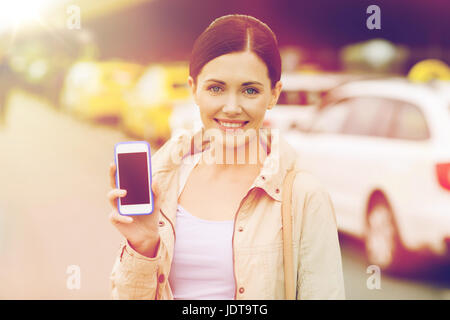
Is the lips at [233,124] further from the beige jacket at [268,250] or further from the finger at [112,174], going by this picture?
the finger at [112,174]

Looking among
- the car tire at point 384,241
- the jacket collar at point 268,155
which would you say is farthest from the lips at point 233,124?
the car tire at point 384,241

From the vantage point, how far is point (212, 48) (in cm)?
174

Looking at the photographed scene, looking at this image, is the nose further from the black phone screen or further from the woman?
the black phone screen

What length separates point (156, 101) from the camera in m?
7.04

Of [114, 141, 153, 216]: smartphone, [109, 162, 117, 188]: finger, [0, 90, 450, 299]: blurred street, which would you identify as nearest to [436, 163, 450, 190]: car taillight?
[0, 90, 450, 299]: blurred street

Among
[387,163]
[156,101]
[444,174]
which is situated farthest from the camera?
[156,101]

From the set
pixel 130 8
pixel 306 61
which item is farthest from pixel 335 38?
pixel 130 8

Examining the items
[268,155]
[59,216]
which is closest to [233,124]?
[268,155]

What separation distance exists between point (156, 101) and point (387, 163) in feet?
11.0

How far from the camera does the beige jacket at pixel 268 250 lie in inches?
65.0

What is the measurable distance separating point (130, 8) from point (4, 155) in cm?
203

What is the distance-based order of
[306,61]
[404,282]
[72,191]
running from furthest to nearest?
[306,61], [72,191], [404,282]

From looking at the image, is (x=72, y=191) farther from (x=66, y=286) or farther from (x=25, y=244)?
(x=66, y=286)

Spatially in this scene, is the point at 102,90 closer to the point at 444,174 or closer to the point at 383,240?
the point at 383,240
